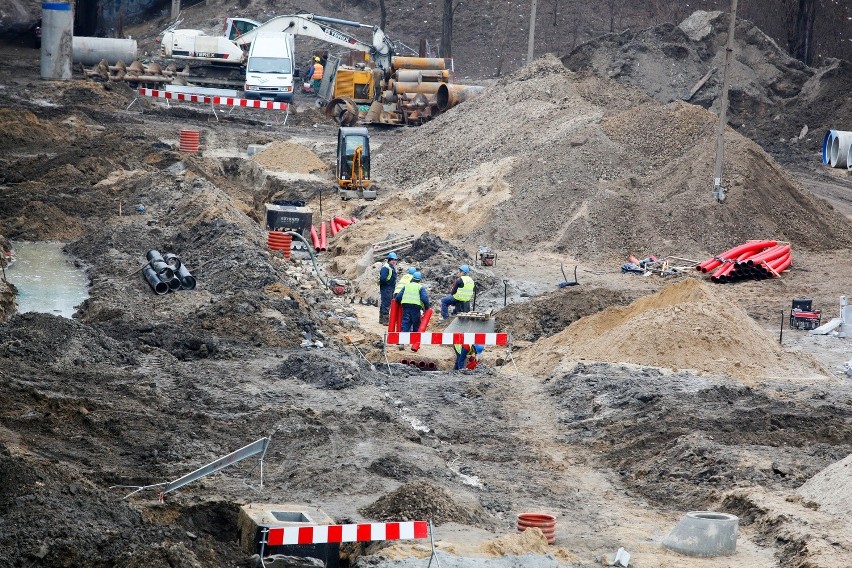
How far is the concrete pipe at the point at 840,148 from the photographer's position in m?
36.0

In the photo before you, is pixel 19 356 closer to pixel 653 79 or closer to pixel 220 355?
pixel 220 355

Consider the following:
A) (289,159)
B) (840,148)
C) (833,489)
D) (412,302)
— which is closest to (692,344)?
(412,302)

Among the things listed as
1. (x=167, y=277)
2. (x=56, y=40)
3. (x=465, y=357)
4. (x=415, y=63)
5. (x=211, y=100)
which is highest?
(x=56, y=40)

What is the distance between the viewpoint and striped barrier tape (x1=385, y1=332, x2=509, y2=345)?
1639 centimetres

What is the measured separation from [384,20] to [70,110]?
22611mm

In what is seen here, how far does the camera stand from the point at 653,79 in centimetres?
4522

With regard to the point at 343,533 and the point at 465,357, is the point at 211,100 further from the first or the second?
the point at 343,533

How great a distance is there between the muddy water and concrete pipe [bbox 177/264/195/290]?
143 cm

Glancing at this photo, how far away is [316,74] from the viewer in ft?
153

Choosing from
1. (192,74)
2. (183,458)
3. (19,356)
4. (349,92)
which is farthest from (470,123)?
(183,458)

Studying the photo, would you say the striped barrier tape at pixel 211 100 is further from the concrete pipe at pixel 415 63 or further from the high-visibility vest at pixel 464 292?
the high-visibility vest at pixel 464 292

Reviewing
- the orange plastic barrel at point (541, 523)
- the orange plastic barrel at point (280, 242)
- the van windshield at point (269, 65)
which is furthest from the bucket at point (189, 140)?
the orange plastic barrel at point (541, 523)

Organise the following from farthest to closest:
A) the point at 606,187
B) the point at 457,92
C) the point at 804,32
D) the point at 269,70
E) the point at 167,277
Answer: the point at 804,32 → the point at 269,70 → the point at 457,92 → the point at 606,187 → the point at 167,277

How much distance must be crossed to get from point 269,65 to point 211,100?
265 centimetres
